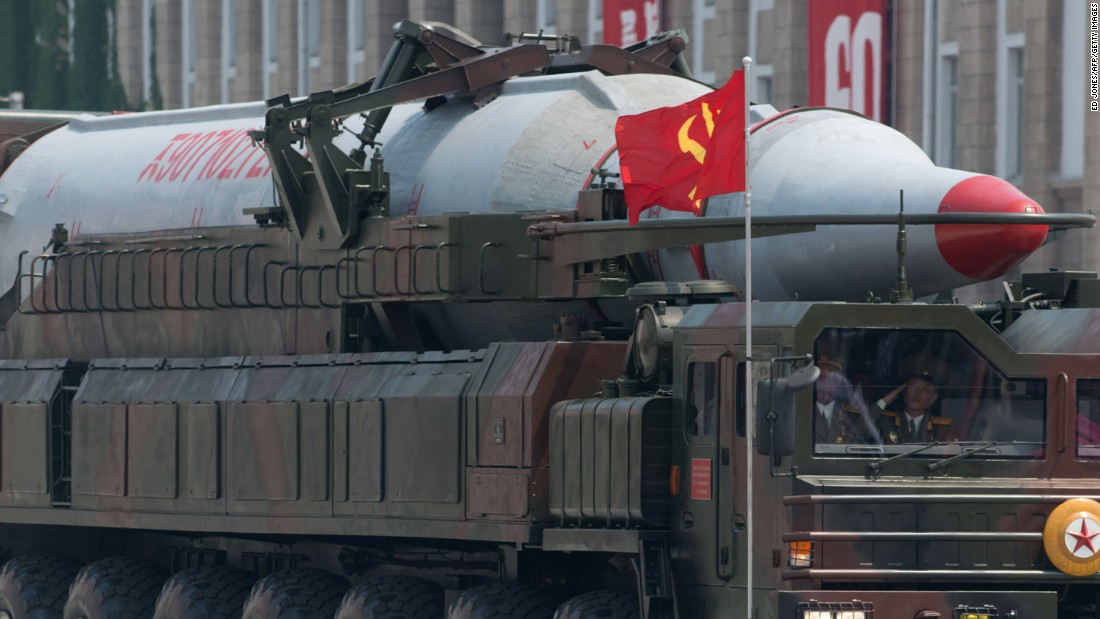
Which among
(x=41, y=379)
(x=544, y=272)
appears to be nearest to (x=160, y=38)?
(x=41, y=379)

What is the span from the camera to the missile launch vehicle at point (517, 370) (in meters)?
12.7

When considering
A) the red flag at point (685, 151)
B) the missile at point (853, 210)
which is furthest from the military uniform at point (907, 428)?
the red flag at point (685, 151)

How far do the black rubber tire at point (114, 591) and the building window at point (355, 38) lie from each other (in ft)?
129

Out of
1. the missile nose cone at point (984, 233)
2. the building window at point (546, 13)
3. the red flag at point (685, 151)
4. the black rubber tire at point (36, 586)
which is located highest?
the building window at point (546, 13)

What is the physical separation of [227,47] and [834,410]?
173 ft

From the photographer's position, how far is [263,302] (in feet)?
58.0

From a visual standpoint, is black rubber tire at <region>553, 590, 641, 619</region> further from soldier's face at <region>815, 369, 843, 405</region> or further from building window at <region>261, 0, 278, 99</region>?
building window at <region>261, 0, 278, 99</region>

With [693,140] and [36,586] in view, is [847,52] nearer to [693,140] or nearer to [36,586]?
[36,586]

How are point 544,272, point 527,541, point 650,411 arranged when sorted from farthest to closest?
point 544,272 → point 527,541 → point 650,411

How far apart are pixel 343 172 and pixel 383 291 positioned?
0.94 metres

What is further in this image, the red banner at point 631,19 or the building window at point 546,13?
the building window at point 546,13

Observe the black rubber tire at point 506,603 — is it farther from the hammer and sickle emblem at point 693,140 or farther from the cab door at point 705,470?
the hammer and sickle emblem at point 693,140

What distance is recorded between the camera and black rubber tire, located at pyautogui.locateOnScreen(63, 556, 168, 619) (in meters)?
18.3

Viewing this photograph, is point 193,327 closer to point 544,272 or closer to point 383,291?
point 383,291
